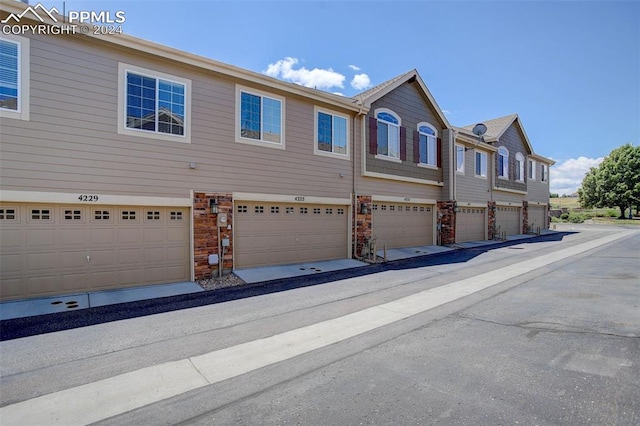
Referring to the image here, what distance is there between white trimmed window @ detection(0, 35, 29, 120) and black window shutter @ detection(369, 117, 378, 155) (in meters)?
11.1

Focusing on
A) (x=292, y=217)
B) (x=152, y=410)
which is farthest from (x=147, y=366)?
(x=292, y=217)

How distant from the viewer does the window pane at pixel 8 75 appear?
23.9 ft

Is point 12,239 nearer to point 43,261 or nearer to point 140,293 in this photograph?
point 43,261

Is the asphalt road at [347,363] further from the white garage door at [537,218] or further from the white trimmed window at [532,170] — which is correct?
the white trimmed window at [532,170]

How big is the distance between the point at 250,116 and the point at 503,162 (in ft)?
62.1

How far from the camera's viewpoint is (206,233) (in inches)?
387

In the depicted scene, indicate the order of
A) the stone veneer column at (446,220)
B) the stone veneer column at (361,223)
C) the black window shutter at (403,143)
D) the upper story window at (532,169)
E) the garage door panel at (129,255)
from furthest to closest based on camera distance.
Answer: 1. the upper story window at (532,169)
2. the stone veneer column at (446,220)
3. the black window shutter at (403,143)
4. the stone veneer column at (361,223)
5. the garage door panel at (129,255)

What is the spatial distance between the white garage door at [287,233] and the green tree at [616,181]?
155 feet

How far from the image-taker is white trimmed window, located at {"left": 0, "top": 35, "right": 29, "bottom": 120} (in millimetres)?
7297

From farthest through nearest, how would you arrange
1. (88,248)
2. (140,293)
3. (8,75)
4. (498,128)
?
(498,128) → (140,293) → (88,248) → (8,75)

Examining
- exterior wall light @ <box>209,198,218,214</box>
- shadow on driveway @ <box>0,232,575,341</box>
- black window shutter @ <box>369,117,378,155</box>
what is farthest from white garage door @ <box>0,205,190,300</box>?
black window shutter @ <box>369,117,378,155</box>

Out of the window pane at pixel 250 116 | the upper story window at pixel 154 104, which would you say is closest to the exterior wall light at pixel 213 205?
the upper story window at pixel 154 104

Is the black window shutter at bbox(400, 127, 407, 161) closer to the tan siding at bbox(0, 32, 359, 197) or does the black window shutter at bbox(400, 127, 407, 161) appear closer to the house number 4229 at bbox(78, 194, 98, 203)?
the tan siding at bbox(0, 32, 359, 197)

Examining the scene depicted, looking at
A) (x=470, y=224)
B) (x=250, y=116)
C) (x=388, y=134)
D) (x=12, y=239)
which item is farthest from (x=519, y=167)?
(x=12, y=239)
